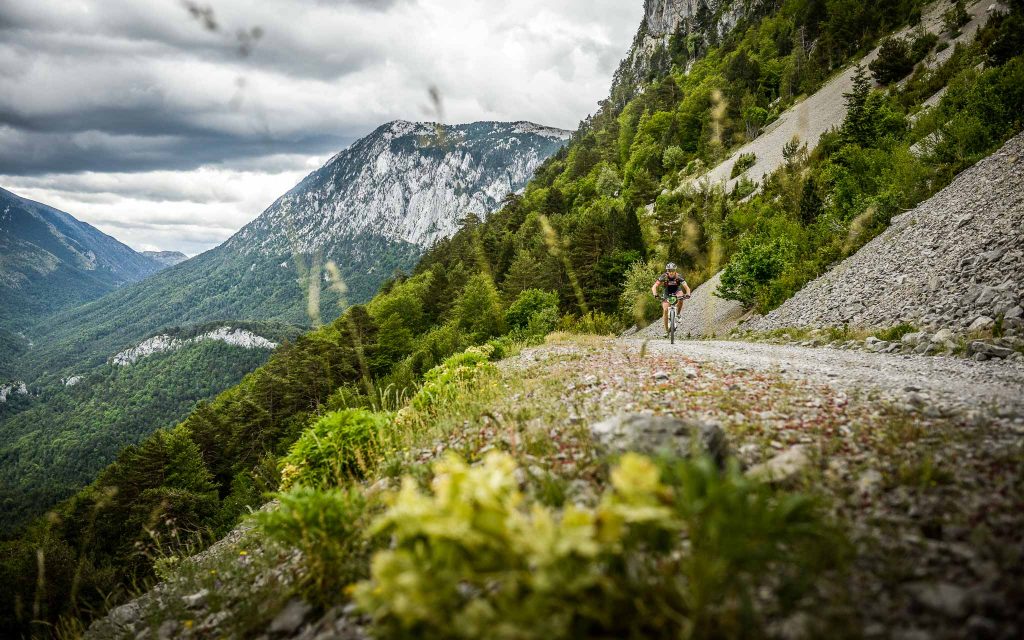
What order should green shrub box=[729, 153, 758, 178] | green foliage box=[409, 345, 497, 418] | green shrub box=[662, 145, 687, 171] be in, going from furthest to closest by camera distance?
1. green shrub box=[662, 145, 687, 171]
2. green shrub box=[729, 153, 758, 178]
3. green foliage box=[409, 345, 497, 418]

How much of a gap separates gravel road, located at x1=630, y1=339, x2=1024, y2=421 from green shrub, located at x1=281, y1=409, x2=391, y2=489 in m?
6.81

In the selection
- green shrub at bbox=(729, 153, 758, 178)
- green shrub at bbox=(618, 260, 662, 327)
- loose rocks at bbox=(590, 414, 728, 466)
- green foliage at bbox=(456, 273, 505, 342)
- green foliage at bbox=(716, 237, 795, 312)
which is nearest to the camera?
loose rocks at bbox=(590, 414, 728, 466)

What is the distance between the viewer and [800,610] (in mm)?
2213

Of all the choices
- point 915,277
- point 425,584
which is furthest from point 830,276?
point 425,584

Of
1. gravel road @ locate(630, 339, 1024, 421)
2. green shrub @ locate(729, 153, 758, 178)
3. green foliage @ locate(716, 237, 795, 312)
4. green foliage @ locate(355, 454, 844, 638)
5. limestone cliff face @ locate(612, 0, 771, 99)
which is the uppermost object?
limestone cliff face @ locate(612, 0, 771, 99)

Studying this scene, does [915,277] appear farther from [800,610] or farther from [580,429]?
[800,610]

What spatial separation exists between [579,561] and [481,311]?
3902 cm

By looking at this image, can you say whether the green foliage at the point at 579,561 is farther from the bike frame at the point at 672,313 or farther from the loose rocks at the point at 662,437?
the bike frame at the point at 672,313

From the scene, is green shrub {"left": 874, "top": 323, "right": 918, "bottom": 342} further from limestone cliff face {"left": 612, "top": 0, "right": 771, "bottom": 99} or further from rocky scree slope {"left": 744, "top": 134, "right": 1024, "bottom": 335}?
limestone cliff face {"left": 612, "top": 0, "right": 771, "bottom": 99}

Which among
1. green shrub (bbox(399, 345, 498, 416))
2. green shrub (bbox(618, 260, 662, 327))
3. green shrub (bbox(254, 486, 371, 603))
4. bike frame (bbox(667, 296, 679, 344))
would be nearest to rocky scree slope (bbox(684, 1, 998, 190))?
green shrub (bbox(618, 260, 662, 327))

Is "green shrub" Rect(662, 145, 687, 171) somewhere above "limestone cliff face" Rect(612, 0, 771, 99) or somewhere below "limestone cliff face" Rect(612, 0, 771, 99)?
below

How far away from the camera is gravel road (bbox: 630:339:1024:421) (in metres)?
4.80

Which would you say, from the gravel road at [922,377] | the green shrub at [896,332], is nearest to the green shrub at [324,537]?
the gravel road at [922,377]

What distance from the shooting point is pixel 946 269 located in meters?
11.7
